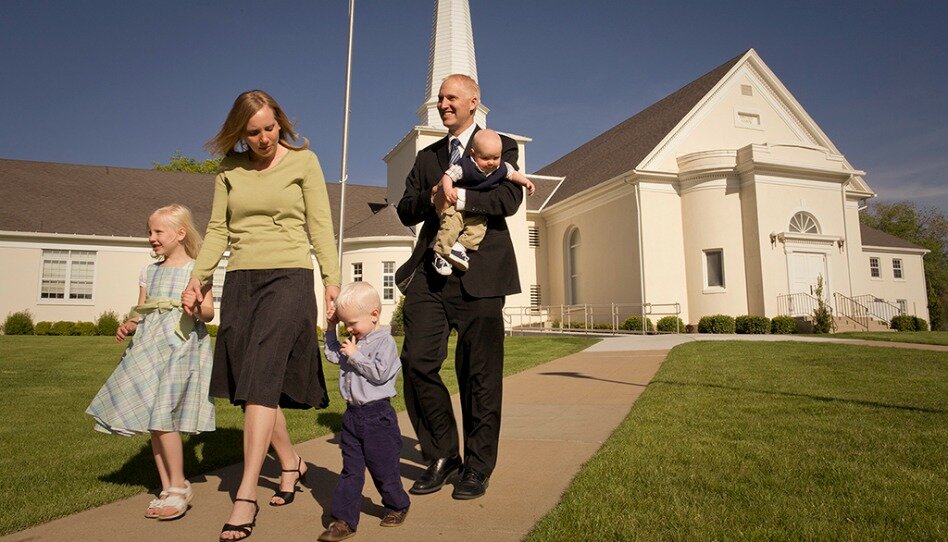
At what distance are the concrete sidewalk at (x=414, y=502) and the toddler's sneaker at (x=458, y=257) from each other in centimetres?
124

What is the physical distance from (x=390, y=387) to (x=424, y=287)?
75 cm

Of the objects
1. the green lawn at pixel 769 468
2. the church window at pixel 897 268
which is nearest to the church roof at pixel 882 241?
the church window at pixel 897 268

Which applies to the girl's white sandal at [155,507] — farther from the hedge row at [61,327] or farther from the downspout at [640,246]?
the hedge row at [61,327]

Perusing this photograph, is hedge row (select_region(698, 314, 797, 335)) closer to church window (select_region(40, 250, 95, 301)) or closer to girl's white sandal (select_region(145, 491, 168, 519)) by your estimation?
girl's white sandal (select_region(145, 491, 168, 519))

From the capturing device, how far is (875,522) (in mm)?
2604

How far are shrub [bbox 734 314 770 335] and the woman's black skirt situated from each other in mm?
19706

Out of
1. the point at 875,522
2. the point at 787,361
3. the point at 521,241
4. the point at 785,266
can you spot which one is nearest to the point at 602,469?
the point at 875,522

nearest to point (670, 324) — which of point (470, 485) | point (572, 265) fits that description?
point (572, 265)

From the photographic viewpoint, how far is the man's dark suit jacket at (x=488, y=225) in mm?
3381

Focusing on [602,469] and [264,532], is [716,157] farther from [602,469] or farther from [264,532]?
[264,532]

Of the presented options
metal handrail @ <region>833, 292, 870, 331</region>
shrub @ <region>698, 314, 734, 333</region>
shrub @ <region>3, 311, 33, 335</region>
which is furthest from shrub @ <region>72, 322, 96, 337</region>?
metal handrail @ <region>833, 292, 870, 331</region>

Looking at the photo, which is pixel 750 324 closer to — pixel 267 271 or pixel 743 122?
pixel 743 122

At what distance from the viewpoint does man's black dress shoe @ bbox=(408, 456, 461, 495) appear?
11.0 ft

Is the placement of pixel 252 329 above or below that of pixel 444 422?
above
